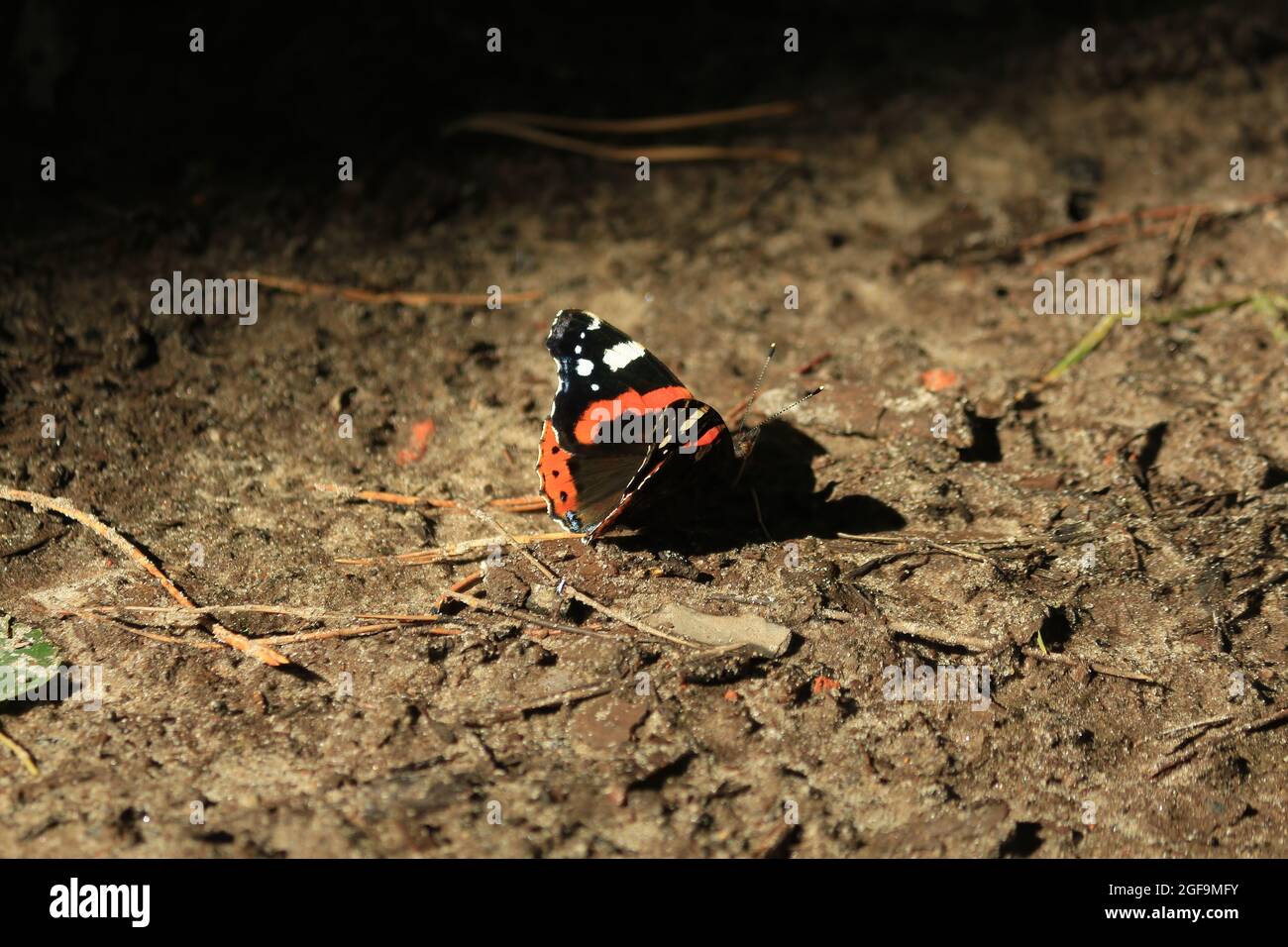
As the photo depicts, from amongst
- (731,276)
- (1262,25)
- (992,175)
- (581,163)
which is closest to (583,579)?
(731,276)

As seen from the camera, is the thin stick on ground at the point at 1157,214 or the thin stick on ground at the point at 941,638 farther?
the thin stick on ground at the point at 1157,214

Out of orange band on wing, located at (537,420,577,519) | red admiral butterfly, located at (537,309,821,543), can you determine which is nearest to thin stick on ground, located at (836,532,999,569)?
red admiral butterfly, located at (537,309,821,543)

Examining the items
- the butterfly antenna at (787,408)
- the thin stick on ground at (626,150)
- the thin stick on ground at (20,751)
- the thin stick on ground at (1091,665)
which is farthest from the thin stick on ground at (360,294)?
the thin stick on ground at (1091,665)

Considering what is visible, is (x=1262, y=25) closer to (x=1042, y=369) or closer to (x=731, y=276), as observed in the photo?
(x=1042, y=369)

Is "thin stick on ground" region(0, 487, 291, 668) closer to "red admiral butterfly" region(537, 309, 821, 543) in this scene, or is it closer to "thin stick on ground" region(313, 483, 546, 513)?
"thin stick on ground" region(313, 483, 546, 513)

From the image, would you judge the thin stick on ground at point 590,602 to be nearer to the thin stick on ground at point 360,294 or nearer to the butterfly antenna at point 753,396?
the butterfly antenna at point 753,396

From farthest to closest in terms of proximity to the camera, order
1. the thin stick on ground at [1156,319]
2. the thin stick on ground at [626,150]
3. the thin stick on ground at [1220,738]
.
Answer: the thin stick on ground at [626,150]
the thin stick on ground at [1156,319]
the thin stick on ground at [1220,738]

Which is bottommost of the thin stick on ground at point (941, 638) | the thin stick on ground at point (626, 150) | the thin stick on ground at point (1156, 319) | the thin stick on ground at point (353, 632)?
the thin stick on ground at point (941, 638)
